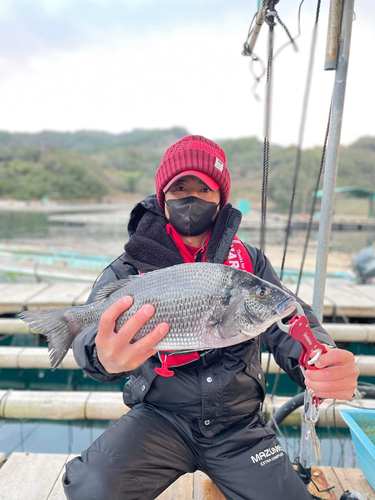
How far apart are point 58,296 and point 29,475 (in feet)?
14.2

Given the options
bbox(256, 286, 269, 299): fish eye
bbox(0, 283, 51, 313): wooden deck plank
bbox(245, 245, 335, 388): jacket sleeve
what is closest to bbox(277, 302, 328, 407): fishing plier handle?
bbox(256, 286, 269, 299): fish eye

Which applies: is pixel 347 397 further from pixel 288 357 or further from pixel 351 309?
pixel 351 309

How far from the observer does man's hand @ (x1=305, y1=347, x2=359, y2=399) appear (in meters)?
1.53

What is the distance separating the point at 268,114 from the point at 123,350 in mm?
1950

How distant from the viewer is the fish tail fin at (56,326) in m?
Result: 1.76

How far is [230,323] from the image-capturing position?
5.18ft

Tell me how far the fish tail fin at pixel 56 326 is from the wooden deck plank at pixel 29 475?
1155 mm

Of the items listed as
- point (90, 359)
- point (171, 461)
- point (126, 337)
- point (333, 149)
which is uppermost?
point (333, 149)

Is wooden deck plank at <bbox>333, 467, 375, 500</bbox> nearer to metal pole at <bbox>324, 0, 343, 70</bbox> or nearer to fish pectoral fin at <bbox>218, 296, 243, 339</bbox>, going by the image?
fish pectoral fin at <bbox>218, 296, 243, 339</bbox>

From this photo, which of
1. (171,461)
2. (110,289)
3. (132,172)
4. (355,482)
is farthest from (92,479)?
(132,172)

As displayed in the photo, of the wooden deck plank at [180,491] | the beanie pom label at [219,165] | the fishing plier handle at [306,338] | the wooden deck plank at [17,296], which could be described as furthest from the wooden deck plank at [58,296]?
the fishing plier handle at [306,338]

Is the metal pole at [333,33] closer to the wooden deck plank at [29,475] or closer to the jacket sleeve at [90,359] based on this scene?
the jacket sleeve at [90,359]

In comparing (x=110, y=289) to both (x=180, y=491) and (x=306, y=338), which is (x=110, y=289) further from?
(x=180, y=491)

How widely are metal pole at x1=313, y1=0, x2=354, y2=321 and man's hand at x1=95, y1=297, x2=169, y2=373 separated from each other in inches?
54.0
